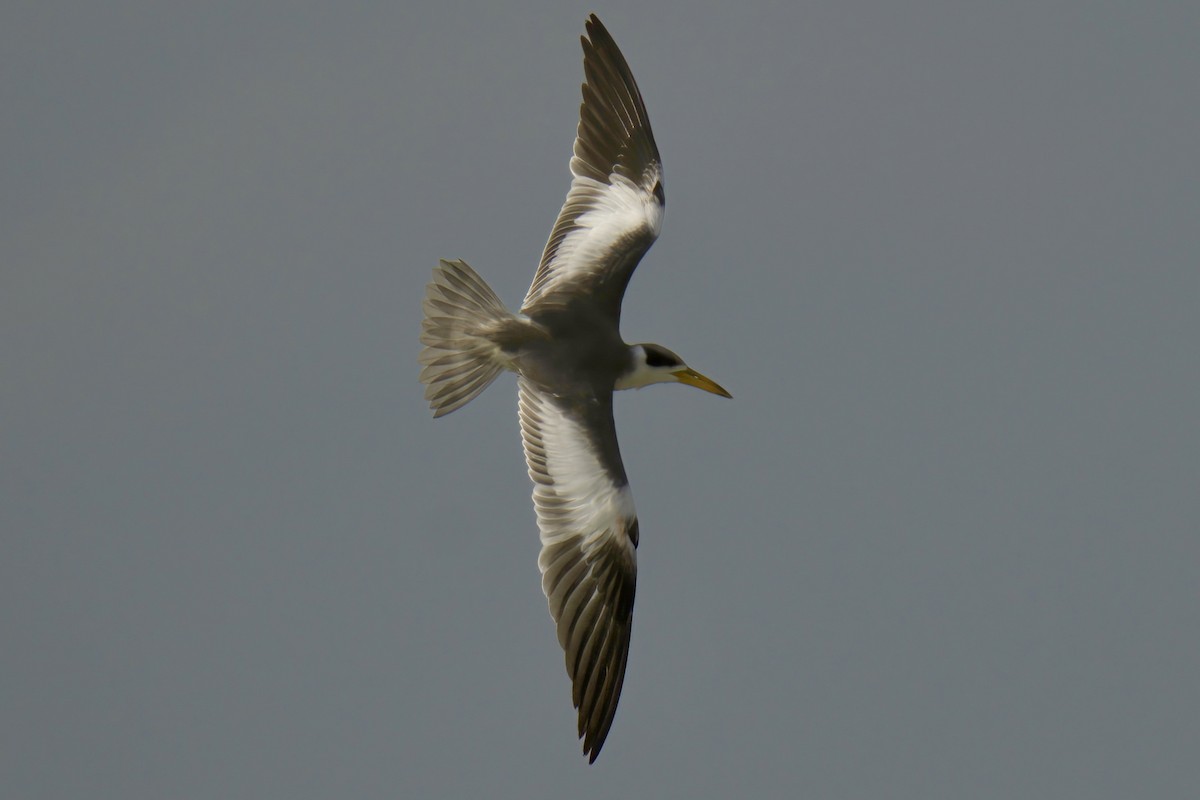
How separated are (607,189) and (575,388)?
1784 mm

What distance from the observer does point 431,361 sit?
10109 millimetres

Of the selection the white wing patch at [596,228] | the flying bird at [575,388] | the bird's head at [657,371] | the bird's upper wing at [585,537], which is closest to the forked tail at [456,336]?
the flying bird at [575,388]

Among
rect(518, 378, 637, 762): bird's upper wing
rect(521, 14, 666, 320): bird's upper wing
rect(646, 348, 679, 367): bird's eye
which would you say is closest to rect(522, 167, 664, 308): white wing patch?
rect(521, 14, 666, 320): bird's upper wing

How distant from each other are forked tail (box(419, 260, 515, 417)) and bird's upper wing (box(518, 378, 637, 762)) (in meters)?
0.34

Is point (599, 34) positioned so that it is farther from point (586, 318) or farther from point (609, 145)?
point (586, 318)

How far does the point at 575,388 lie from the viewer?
10.1 metres

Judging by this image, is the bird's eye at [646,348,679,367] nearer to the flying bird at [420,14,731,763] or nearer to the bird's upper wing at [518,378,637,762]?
the flying bird at [420,14,731,763]

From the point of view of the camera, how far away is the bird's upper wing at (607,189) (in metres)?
10.7

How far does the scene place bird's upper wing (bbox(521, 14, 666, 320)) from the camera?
1070 centimetres

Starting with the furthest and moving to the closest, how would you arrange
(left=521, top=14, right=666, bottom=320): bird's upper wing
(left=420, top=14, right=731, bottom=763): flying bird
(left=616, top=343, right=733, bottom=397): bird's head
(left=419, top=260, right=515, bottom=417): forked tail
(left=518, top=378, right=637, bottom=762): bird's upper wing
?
(left=521, top=14, right=666, bottom=320): bird's upper wing → (left=616, top=343, right=733, bottom=397): bird's head → (left=419, top=260, right=515, bottom=417): forked tail → (left=420, top=14, right=731, bottom=763): flying bird → (left=518, top=378, right=637, bottom=762): bird's upper wing

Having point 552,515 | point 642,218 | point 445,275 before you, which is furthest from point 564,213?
point 552,515

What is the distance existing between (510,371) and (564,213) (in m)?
1.39

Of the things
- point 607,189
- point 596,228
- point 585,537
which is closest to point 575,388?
point 585,537

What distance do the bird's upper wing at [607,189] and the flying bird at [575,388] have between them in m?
0.01
